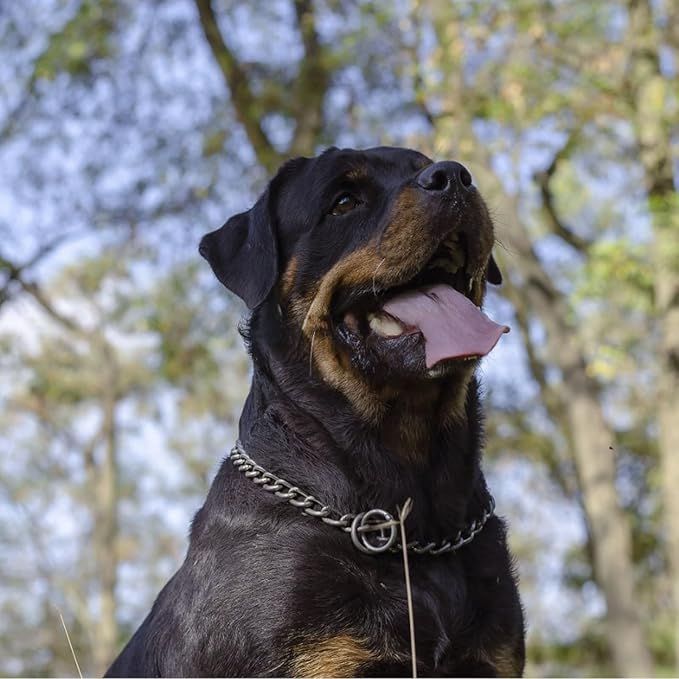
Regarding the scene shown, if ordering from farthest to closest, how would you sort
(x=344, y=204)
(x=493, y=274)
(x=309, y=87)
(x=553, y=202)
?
1. (x=553, y=202)
2. (x=309, y=87)
3. (x=493, y=274)
4. (x=344, y=204)

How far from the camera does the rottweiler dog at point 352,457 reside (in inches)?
139

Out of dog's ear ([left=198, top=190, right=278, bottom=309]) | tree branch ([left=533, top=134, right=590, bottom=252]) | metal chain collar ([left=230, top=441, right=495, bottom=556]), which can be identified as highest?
tree branch ([left=533, top=134, right=590, bottom=252])

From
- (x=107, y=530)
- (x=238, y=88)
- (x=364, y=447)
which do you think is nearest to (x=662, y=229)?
(x=238, y=88)

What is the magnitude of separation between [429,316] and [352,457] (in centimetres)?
59

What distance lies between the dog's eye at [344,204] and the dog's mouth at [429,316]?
414 mm

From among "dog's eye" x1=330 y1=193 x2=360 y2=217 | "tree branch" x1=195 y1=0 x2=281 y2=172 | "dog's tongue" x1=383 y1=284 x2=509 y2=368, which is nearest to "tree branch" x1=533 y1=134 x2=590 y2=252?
"tree branch" x1=195 y1=0 x2=281 y2=172

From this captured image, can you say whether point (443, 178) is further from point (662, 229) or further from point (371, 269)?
point (662, 229)

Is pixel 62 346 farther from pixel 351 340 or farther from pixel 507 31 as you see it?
pixel 351 340

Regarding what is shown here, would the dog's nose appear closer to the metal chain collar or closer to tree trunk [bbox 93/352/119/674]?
the metal chain collar

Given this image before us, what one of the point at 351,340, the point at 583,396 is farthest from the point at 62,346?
the point at 351,340

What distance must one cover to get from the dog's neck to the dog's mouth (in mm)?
253

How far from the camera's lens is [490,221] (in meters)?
4.19

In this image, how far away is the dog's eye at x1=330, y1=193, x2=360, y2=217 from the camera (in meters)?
4.30

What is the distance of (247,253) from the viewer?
171 inches
